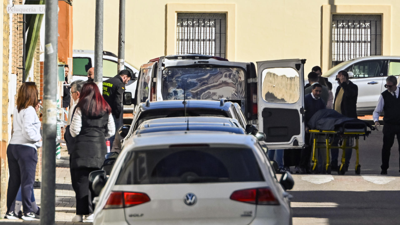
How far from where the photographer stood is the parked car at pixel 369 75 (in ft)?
61.5

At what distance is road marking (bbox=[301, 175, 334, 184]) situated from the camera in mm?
12016

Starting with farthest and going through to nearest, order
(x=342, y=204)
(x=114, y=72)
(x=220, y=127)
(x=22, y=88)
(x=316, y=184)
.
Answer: (x=114, y=72)
(x=316, y=184)
(x=342, y=204)
(x=22, y=88)
(x=220, y=127)

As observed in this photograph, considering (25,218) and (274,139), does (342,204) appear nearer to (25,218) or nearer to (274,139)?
(274,139)

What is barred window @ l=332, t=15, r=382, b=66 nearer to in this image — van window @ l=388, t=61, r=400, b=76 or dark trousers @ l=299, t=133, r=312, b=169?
van window @ l=388, t=61, r=400, b=76

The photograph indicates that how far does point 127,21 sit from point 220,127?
57.3 ft

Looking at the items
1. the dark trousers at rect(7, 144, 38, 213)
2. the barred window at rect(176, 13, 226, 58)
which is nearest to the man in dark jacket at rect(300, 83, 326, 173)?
the dark trousers at rect(7, 144, 38, 213)

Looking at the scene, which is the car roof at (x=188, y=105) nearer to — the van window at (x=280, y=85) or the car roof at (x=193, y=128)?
the car roof at (x=193, y=128)

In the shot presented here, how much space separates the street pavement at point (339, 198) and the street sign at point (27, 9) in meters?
2.46

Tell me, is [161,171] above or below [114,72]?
below

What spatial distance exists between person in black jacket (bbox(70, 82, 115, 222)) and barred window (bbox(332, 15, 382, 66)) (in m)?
16.6

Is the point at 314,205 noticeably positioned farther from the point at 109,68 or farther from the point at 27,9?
the point at 109,68

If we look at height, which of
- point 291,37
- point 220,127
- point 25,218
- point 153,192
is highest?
point 291,37

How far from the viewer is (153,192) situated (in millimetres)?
5199

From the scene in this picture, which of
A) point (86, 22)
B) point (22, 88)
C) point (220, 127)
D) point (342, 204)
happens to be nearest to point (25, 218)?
point (22, 88)
